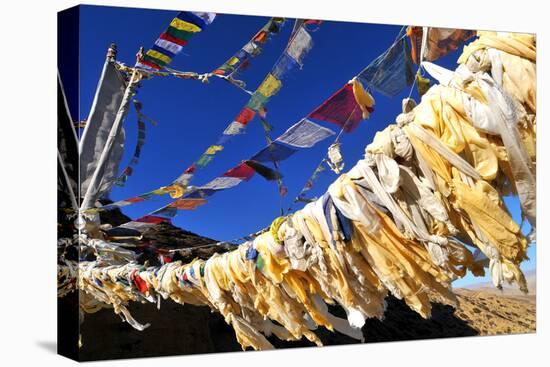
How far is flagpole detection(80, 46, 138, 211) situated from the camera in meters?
5.16

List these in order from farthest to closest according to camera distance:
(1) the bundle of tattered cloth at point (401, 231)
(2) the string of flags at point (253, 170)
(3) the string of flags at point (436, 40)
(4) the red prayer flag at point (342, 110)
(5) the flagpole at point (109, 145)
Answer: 1. (3) the string of flags at point (436, 40)
2. (4) the red prayer flag at point (342, 110)
3. (2) the string of flags at point (253, 170)
4. (5) the flagpole at point (109, 145)
5. (1) the bundle of tattered cloth at point (401, 231)

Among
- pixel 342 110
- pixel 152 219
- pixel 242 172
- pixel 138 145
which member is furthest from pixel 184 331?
pixel 342 110

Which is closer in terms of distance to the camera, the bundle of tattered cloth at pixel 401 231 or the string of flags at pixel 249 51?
the bundle of tattered cloth at pixel 401 231

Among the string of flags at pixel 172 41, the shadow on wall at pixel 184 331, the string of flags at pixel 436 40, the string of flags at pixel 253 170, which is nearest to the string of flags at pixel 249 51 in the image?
the string of flags at pixel 172 41

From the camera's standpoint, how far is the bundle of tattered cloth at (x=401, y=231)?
5.03 m

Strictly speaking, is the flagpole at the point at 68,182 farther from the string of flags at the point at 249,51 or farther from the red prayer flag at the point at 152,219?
the string of flags at the point at 249,51

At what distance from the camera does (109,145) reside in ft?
17.1

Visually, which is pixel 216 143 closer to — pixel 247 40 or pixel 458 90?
pixel 247 40

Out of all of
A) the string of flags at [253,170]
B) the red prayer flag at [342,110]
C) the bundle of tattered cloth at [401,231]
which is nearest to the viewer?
the bundle of tattered cloth at [401,231]

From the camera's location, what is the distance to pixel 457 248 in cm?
525

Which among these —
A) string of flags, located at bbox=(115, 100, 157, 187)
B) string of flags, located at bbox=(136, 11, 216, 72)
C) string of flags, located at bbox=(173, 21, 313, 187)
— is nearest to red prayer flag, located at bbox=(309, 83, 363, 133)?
string of flags, located at bbox=(173, 21, 313, 187)

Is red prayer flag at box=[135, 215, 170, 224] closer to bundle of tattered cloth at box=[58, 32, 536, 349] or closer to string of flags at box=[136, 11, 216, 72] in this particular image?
bundle of tattered cloth at box=[58, 32, 536, 349]

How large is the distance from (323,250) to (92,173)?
1.18m

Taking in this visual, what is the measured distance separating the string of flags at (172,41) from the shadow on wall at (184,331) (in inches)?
47.4
